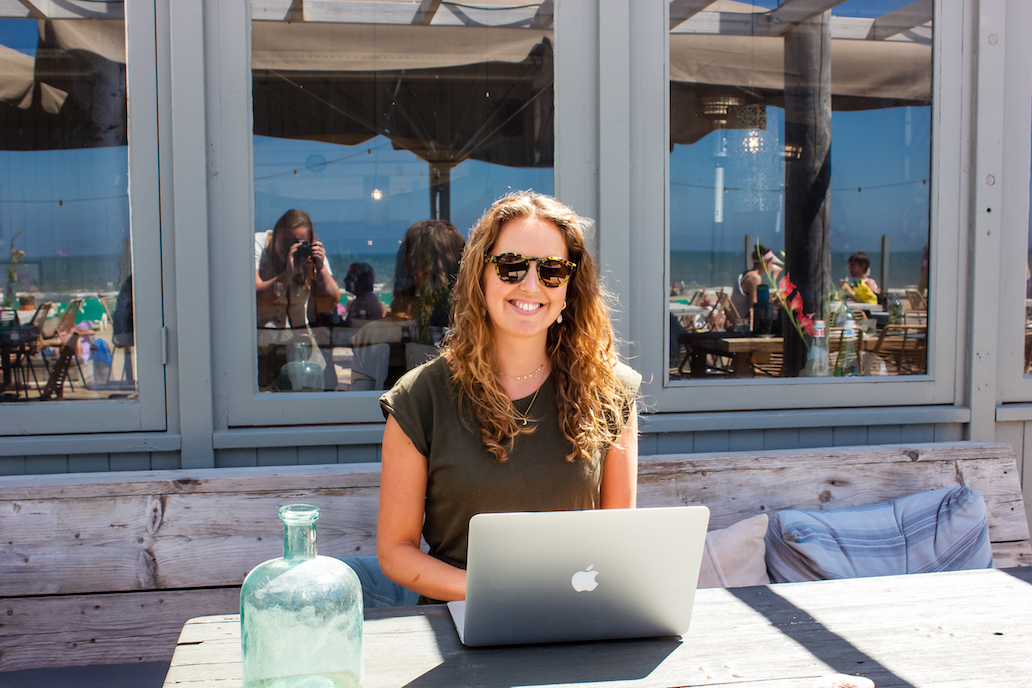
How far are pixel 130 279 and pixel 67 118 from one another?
1.63 feet

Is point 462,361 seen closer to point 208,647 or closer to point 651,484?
point 208,647

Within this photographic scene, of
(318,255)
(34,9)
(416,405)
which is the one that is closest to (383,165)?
(318,255)

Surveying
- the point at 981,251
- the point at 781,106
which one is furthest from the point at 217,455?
the point at 981,251

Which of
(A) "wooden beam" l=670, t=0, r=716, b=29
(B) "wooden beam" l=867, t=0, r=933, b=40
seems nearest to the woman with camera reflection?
(A) "wooden beam" l=670, t=0, r=716, b=29

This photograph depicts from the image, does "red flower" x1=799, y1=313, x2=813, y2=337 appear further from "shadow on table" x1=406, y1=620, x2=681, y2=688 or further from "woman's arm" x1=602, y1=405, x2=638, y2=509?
"shadow on table" x1=406, y1=620, x2=681, y2=688

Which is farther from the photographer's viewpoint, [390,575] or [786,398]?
[786,398]

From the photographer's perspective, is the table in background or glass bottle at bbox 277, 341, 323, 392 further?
glass bottle at bbox 277, 341, 323, 392

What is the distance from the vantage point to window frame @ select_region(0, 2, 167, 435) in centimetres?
224

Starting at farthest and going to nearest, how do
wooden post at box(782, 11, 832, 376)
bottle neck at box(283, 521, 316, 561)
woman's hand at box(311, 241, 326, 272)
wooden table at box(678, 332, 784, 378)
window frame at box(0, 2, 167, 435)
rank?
wooden post at box(782, 11, 832, 376), wooden table at box(678, 332, 784, 378), woman's hand at box(311, 241, 326, 272), window frame at box(0, 2, 167, 435), bottle neck at box(283, 521, 316, 561)

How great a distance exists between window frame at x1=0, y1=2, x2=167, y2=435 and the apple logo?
1.63m

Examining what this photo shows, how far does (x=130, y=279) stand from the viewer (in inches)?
90.9

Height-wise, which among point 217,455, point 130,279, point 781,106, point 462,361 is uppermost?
point 781,106

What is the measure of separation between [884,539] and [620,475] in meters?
1.02

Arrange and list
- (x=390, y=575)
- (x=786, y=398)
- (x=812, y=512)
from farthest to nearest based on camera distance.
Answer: (x=786, y=398)
(x=812, y=512)
(x=390, y=575)
